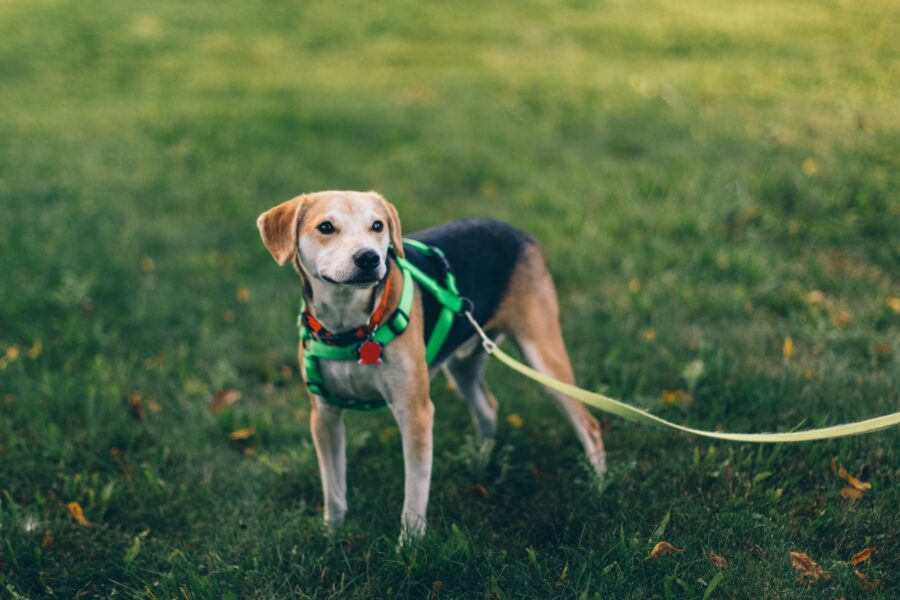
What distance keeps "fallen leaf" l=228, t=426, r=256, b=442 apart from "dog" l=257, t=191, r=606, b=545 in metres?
0.92

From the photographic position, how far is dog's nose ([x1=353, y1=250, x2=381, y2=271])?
3.07 metres

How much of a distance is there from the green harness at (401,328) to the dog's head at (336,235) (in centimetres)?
22

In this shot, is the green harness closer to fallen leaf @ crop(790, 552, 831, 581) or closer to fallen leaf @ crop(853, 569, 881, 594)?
fallen leaf @ crop(790, 552, 831, 581)

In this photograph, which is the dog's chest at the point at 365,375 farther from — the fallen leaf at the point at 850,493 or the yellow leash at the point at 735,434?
the fallen leaf at the point at 850,493

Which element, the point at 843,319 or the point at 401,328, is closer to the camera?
the point at 401,328

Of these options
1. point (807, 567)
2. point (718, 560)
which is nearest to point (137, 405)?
point (718, 560)

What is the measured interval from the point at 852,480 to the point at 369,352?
→ 2.32 meters

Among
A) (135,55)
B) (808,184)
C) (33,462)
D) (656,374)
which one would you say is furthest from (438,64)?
(33,462)

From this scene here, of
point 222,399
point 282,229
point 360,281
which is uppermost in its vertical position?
point 282,229

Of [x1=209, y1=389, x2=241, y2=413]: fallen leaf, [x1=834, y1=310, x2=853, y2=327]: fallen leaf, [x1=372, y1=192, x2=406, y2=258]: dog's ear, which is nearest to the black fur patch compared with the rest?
[x1=372, y1=192, x2=406, y2=258]: dog's ear

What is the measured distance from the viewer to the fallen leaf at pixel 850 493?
3.57 meters

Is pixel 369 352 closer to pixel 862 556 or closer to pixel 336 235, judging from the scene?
pixel 336 235

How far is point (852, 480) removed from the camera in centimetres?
366

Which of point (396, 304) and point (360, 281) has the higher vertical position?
point (360, 281)
